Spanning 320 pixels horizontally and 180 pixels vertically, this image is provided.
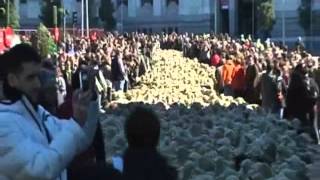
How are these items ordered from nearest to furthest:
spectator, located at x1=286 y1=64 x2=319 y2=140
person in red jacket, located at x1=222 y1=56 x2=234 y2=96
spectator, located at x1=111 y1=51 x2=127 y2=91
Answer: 1. spectator, located at x1=286 y1=64 x2=319 y2=140
2. person in red jacket, located at x1=222 y1=56 x2=234 y2=96
3. spectator, located at x1=111 y1=51 x2=127 y2=91

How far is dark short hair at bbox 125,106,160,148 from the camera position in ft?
15.5

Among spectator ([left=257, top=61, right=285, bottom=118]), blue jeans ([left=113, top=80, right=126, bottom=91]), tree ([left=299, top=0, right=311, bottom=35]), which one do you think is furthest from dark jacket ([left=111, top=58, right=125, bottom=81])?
tree ([left=299, top=0, right=311, bottom=35])

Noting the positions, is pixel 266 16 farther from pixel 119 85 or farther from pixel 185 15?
pixel 119 85

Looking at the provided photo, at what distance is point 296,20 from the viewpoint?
313 ft

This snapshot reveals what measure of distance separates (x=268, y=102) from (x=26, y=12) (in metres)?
98.2

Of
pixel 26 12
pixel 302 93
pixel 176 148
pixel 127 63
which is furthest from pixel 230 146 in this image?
pixel 26 12

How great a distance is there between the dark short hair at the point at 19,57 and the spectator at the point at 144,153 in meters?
0.60

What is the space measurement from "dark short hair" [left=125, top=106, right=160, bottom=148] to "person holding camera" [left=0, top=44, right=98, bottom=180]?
0.41 m

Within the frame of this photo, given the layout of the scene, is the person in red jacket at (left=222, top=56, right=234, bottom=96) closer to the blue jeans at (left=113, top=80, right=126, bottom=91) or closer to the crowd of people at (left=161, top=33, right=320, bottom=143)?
the crowd of people at (left=161, top=33, right=320, bottom=143)

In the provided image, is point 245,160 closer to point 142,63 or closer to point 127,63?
point 127,63

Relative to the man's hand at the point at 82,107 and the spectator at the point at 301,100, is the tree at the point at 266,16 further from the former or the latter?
the man's hand at the point at 82,107

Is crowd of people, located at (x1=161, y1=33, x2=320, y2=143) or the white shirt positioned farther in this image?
→ crowd of people, located at (x1=161, y1=33, x2=320, y2=143)

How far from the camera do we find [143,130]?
4723 mm

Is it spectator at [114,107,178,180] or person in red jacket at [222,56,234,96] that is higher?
spectator at [114,107,178,180]
